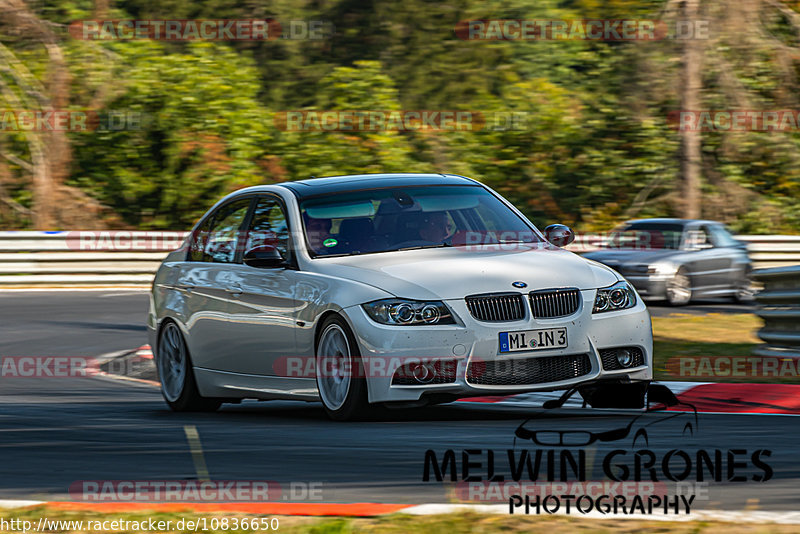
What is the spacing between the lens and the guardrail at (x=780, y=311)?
10727mm

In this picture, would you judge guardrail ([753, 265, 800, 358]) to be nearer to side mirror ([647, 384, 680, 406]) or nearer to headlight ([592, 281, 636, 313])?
side mirror ([647, 384, 680, 406])

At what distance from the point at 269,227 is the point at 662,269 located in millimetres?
11558

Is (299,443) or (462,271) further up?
(462,271)

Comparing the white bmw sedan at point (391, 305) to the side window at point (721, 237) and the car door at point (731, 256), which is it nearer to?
the car door at point (731, 256)

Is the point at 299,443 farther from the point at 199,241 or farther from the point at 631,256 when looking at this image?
the point at 631,256

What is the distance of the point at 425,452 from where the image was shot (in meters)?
6.50

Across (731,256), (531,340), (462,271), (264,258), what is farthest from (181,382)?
(731,256)

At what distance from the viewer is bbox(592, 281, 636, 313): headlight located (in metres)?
7.98

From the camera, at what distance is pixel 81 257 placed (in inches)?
914

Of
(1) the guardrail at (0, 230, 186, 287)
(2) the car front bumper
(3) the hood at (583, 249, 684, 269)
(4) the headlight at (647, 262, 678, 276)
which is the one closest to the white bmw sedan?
(2) the car front bumper

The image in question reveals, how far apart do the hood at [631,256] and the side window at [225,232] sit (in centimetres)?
1062

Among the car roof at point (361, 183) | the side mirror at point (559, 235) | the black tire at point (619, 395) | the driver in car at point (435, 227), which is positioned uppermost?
the car roof at point (361, 183)

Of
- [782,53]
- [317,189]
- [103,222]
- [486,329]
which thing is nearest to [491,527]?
[486,329]

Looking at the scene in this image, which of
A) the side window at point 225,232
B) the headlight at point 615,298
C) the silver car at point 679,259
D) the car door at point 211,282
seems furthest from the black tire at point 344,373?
the silver car at point 679,259
